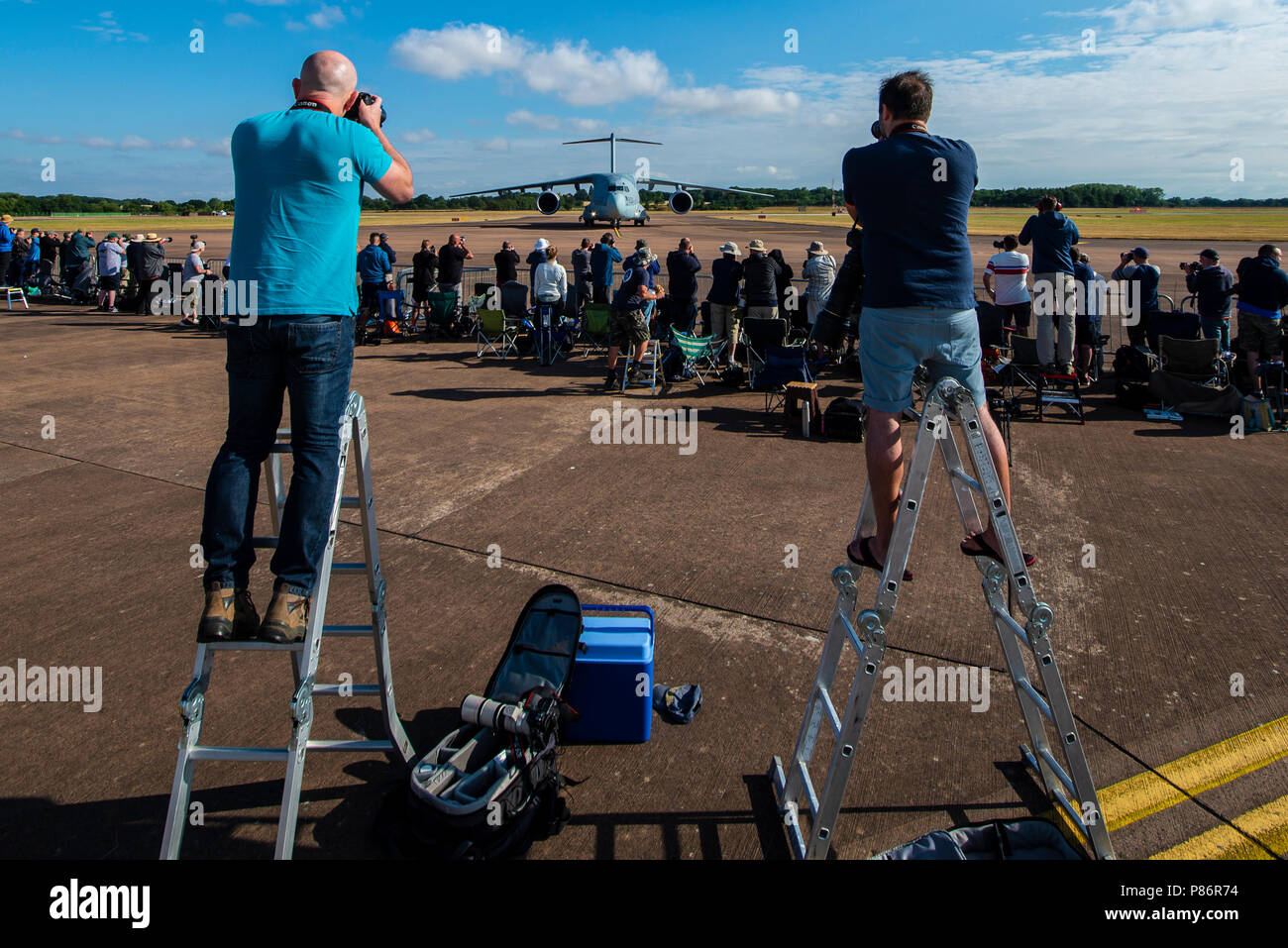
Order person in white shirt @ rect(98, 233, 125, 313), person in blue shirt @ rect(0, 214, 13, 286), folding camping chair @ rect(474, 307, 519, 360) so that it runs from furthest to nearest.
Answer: person in blue shirt @ rect(0, 214, 13, 286)
person in white shirt @ rect(98, 233, 125, 313)
folding camping chair @ rect(474, 307, 519, 360)

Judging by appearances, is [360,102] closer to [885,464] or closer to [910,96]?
[910,96]

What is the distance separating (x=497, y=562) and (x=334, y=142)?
3596 mm

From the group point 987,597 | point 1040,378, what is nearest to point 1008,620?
point 987,597

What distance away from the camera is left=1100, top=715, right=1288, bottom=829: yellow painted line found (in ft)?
11.3

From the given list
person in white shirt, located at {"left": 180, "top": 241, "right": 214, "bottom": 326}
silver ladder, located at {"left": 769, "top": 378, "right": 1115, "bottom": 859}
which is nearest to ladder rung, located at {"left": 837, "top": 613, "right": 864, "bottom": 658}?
silver ladder, located at {"left": 769, "top": 378, "right": 1115, "bottom": 859}

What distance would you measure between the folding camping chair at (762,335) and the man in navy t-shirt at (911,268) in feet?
28.6

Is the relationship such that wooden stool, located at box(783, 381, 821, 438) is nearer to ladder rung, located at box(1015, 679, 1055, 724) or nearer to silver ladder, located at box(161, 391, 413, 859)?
ladder rung, located at box(1015, 679, 1055, 724)

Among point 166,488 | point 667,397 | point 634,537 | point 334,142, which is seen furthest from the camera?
point 667,397

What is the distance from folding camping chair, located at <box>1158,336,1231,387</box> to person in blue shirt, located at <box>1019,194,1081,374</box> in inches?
45.3

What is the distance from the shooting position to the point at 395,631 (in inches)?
195

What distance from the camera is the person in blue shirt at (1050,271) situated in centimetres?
1109

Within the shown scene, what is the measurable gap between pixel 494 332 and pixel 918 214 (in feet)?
41.0
